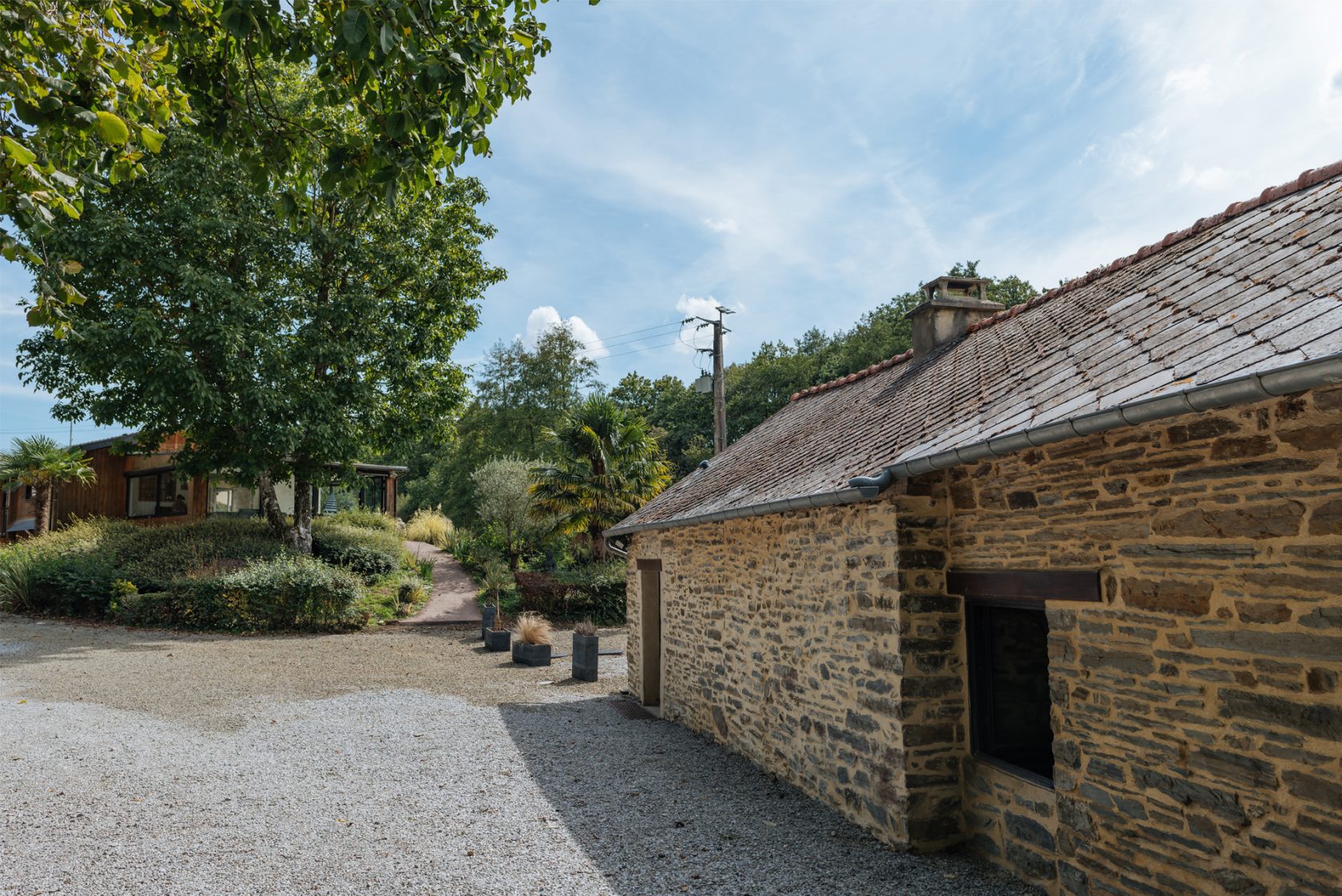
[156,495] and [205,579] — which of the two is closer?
[205,579]

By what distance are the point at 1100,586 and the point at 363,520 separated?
908 inches

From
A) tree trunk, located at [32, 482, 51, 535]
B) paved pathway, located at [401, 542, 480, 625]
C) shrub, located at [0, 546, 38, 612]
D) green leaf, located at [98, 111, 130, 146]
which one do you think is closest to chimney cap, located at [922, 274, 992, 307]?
green leaf, located at [98, 111, 130, 146]

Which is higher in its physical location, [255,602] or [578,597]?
[255,602]

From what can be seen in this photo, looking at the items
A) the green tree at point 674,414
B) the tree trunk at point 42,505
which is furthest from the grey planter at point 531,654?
the green tree at point 674,414

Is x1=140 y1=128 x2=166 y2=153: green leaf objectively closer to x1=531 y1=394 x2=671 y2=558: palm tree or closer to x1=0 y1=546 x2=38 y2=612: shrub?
x1=531 y1=394 x2=671 y2=558: palm tree

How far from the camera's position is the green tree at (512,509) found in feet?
77.3

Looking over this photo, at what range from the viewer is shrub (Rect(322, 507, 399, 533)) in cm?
2364

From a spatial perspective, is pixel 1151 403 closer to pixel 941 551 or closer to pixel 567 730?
pixel 941 551

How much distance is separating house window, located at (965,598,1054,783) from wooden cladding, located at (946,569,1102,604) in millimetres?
91

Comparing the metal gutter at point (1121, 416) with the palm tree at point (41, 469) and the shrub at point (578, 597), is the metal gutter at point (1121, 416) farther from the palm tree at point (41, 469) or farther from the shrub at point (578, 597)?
the palm tree at point (41, 469)

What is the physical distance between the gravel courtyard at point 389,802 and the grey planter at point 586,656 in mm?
1325

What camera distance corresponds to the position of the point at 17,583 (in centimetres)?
1781

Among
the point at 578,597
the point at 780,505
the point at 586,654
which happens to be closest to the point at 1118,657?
the point at 780,505

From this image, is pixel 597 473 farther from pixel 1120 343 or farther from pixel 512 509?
pixel 1120 343
